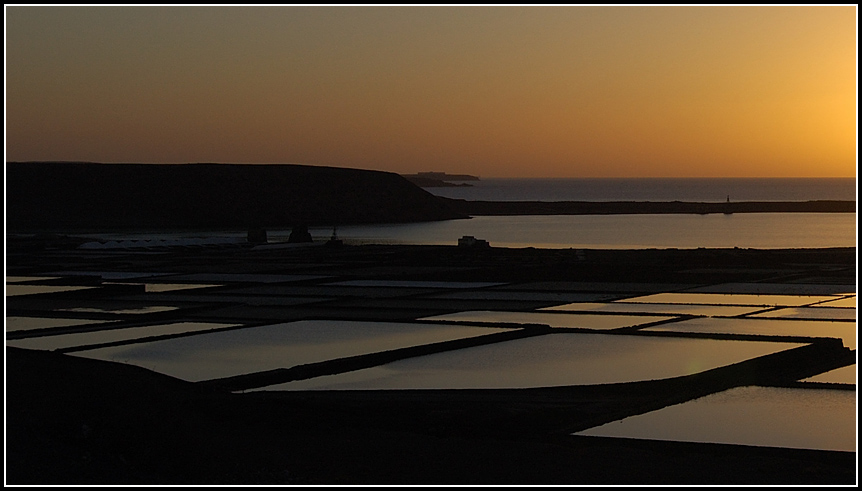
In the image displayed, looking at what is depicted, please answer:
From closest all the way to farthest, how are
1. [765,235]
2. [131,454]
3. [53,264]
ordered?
[131,454], [53,264], [765,235]

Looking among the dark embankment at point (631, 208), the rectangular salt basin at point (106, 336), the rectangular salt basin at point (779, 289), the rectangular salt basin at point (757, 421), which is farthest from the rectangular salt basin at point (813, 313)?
the dark embankment at point (631, 208)

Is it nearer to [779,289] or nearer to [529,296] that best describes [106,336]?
[529,296]

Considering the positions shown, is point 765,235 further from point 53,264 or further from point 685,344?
point 685,344

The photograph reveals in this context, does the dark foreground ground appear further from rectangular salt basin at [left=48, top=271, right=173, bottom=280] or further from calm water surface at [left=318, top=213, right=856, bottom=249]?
calm water surface at [left=318, top=213, right=856, bottom=249]

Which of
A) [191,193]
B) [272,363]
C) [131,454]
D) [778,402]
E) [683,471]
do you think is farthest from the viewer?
[191,193]

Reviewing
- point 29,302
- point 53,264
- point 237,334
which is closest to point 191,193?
point 53,264

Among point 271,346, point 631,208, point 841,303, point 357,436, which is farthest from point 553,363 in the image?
point 631,208

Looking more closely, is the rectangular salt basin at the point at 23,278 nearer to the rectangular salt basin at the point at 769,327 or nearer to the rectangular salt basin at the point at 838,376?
the rectangular salt basin at the point at 769,327

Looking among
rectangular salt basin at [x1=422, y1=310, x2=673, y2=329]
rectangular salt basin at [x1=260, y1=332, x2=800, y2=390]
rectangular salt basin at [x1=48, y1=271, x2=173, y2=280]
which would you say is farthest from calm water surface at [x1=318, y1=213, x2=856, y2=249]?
rectangular salt basin at [x1=260, y1=332, x2=800, y2=390]
